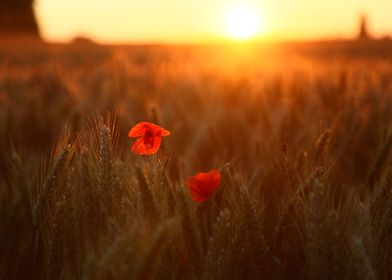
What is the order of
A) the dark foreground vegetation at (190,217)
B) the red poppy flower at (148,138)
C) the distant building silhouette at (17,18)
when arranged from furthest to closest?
the distant building silhouette at (17,18) < the red poppy flower at (148,138) < the dark foreground vegetation at (190,217)

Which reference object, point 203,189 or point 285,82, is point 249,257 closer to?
point 203,189

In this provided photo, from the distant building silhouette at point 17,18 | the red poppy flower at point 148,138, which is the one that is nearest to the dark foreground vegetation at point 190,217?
the red poppy flower at point 148,138

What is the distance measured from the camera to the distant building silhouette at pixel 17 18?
1448 cm

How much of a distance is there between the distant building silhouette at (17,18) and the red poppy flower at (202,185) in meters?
15.1

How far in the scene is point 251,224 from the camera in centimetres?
58

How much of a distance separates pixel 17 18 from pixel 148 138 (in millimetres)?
15637

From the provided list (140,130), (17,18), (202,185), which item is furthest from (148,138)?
(17,18)

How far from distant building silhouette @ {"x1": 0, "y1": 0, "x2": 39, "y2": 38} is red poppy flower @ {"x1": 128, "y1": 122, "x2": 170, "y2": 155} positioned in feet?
48.9

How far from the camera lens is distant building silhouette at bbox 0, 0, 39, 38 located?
14.5 m

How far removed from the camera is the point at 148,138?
0.72 metres

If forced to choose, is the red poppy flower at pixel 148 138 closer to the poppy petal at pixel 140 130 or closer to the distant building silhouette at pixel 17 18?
the poppy petal at pixel 140 130

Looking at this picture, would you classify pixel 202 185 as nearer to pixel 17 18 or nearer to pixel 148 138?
pixel 148 138

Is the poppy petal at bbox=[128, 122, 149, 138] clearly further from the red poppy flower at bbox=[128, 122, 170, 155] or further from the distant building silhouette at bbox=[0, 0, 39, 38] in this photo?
the distant building silhouette at bbox=[0, 0, 39, 38]

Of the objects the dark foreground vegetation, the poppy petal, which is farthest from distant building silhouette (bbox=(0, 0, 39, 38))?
the poppy petal
